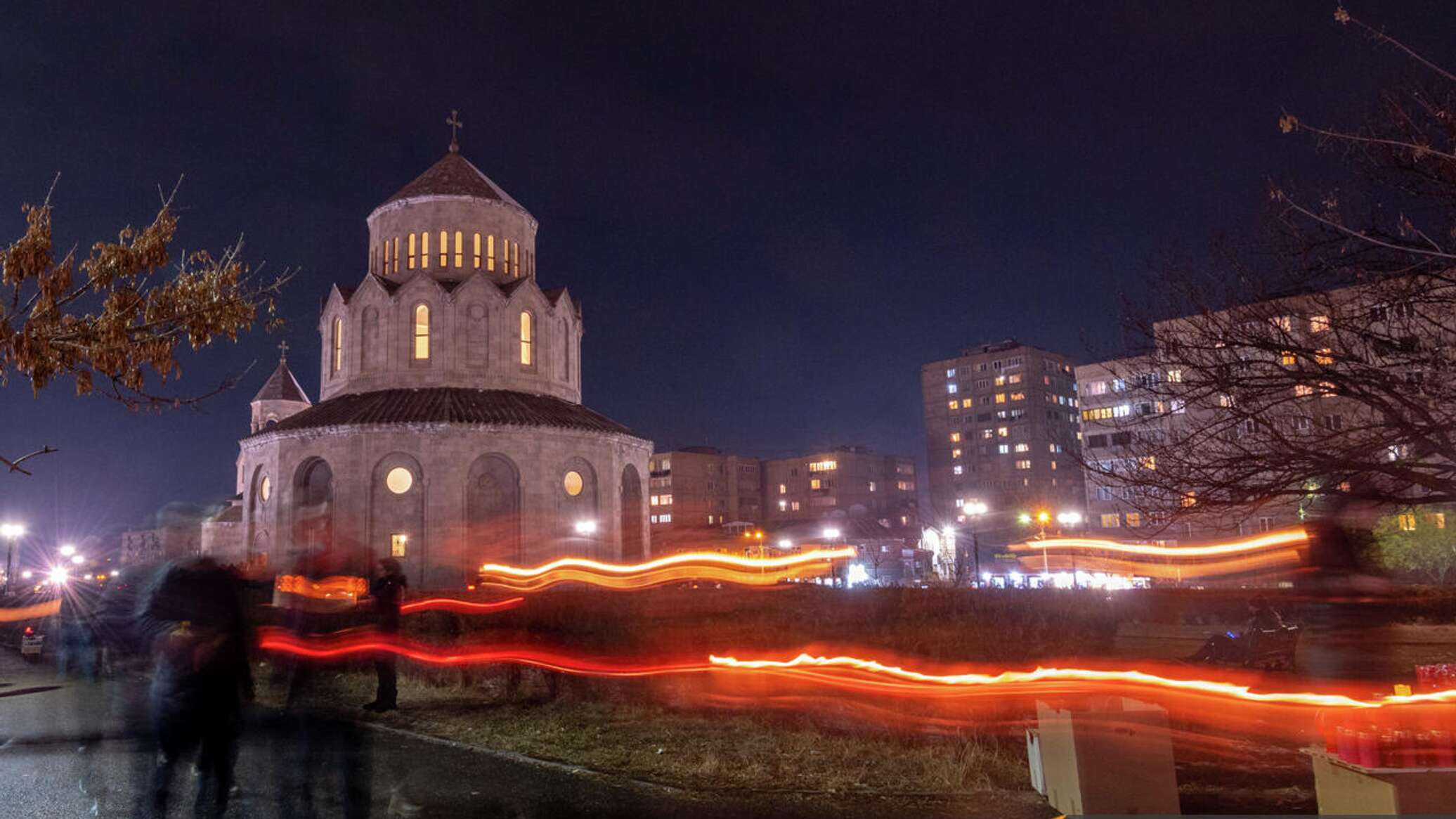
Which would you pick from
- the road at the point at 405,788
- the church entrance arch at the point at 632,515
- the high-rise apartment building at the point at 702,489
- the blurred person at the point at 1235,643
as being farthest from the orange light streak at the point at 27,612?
the high-rise apartment building at the point at 702,489

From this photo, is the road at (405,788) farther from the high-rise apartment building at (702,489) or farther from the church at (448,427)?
the high-rise apartment building at (702,489)

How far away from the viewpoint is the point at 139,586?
877 cm

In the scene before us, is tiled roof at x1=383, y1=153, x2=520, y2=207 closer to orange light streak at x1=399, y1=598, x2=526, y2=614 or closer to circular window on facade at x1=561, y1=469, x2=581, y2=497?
circular window on facade at x1=561, y1=469, x2=581, y2=497

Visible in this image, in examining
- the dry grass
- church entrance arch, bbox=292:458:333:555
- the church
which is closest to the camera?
the dry grass

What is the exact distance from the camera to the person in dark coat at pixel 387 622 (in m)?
13.7

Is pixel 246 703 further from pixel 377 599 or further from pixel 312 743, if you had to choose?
pixel 312 743

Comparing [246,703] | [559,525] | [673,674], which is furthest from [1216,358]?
[559,525]

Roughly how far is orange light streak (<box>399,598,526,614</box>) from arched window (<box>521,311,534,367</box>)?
22.9 m

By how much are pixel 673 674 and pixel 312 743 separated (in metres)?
4.81

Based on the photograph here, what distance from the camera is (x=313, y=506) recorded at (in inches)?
A: 1452

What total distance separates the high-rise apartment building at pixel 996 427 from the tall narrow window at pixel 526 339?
3322 inches

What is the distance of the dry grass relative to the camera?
30.2 feet

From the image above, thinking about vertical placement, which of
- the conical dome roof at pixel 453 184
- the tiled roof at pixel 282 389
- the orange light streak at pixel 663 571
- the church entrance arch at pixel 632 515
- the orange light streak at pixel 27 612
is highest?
the conical dome roof at pixel 453 184

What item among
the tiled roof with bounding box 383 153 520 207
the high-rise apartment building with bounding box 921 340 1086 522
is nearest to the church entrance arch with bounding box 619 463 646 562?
the tiled roof with bounding box 383 153 520 207
